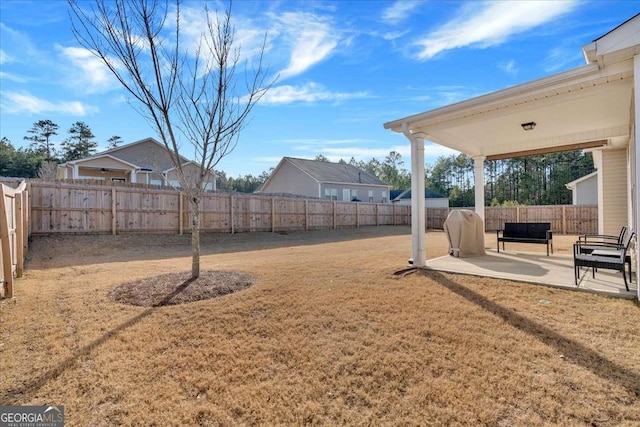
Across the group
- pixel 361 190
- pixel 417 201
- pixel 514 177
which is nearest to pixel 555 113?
pixel 417 201

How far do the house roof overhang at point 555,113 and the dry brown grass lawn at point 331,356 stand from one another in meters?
3.10

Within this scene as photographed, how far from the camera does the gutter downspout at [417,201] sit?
6523 mm

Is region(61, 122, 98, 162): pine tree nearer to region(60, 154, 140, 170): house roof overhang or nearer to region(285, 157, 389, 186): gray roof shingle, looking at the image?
region(60, 154, 140, 170): house roof overhang

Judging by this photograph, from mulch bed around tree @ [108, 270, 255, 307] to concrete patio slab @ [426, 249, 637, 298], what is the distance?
3932 mm

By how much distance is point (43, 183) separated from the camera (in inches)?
377

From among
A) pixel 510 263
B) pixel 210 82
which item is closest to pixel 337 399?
pixel 210 82

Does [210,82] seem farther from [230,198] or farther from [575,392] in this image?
[230,198]

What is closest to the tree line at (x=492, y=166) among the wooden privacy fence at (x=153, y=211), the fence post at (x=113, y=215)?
the wooden privacy fence at (x=153, y=211)

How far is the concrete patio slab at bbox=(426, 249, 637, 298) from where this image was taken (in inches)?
181

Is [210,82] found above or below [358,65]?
below

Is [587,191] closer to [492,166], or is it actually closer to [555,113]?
[555,113]

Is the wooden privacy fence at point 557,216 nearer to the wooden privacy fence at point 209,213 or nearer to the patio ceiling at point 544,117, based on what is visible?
the wooden privacy fence at point 209,213

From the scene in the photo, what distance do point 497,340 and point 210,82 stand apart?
579 centimetres

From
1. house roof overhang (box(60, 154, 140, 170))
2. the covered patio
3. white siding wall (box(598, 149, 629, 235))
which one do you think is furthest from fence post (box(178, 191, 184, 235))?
white siding wall (box(598, 149, 629, 235))
